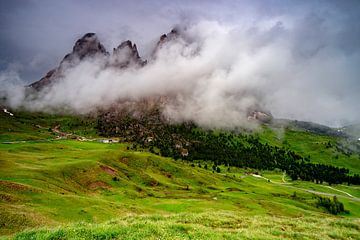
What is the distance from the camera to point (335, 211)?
14725 centimetres

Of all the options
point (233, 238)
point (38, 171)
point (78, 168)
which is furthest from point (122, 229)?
point (78, 168)

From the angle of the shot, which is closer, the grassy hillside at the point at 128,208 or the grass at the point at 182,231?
the grass at the point at 182,231

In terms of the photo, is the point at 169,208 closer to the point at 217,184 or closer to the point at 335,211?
the point at 217,184

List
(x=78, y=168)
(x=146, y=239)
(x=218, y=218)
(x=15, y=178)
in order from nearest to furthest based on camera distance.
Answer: (x=146, y=239), (x=218, y=218), (x=15, y=178), (x=78, y=168)

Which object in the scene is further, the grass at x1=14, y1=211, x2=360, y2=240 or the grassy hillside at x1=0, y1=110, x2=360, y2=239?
the grassy hillside at x1=0, y1=110, x2=360, y2=239

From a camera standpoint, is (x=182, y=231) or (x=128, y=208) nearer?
(x=182, y=231)

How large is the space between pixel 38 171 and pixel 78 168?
18413 mm

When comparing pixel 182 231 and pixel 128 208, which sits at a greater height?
pixel 182 231

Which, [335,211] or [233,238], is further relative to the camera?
[335,211]

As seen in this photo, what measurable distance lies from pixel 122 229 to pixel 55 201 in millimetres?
35636

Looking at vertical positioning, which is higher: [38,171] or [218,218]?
[218,218]

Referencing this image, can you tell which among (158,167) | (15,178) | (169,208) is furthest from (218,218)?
(158,167)

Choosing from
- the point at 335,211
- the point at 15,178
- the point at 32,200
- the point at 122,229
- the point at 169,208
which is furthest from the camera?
the point at 335,211

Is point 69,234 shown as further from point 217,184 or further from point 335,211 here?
point 335,211
